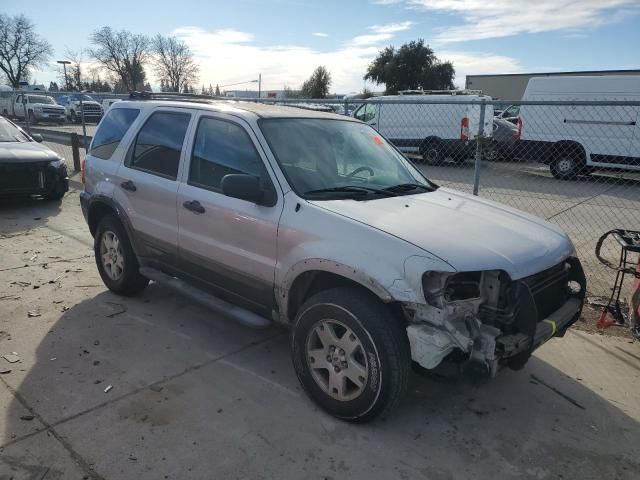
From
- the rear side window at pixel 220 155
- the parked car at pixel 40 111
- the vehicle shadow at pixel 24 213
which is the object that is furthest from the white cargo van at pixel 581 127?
the parked car at pixel 40 111

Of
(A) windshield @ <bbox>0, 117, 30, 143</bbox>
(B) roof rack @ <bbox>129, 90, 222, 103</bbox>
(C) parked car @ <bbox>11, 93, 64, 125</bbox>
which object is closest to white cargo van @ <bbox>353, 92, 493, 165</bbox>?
(A) windshield @ <bbox>0, 117, 30, 143</bbox>

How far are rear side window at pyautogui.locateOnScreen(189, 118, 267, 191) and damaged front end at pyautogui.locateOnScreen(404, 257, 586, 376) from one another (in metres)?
1.44

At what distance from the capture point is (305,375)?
323 centimetres

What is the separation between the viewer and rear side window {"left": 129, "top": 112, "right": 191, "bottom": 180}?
162 inches

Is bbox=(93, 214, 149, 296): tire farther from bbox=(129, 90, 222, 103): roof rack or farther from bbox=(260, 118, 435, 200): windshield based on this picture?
bbox=(260, 118, 435, 200): windshield

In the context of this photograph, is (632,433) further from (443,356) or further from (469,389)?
(443,356)

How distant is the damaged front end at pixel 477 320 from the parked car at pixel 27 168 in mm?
7654

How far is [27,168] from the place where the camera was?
8227 mm

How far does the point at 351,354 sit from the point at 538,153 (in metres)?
13.4

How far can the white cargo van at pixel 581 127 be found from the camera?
42.0 ft

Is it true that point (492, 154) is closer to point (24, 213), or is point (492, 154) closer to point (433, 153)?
point (433, 153)

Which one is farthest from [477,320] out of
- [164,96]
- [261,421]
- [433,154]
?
[433,154]

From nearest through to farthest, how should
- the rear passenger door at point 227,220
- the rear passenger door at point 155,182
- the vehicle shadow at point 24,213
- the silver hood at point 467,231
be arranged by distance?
the silver hood at point 467,231, the rear passenger door at point 227,220, the rear passenger door at point 155,182, the vehicle shadow at point 24,213

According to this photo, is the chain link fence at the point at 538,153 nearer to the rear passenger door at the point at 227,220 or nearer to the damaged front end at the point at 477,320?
the rear passenger door at the point at 227,220
